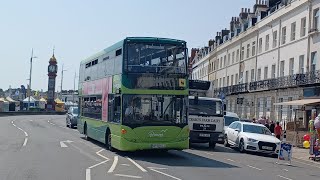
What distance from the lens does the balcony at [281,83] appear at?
3750 centimetres

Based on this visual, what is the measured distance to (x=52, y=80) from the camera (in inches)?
Result: 3976

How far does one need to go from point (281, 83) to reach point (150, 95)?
2781 centimetres

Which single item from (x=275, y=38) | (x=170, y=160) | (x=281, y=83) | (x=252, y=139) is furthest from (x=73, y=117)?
(x=170, y=160)

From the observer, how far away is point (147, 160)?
17.8 meters

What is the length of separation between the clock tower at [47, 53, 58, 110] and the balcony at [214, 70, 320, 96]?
152ft

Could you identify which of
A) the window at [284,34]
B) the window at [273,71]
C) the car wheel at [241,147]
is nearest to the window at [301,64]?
the window at [284,34]

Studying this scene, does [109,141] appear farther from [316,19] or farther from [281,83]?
[281,83]

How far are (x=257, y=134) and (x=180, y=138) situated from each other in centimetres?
801

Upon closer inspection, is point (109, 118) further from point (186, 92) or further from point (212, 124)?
point (212, 124)

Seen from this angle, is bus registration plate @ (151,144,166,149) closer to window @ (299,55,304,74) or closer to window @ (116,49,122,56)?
window @ (116,49,122,56)

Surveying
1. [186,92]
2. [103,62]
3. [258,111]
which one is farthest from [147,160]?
[258,111]

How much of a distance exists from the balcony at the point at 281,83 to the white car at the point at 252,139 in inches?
448

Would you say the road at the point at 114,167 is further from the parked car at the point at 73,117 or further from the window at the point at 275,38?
the window at the point at 275,38

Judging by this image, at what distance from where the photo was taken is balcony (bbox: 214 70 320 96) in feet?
123
